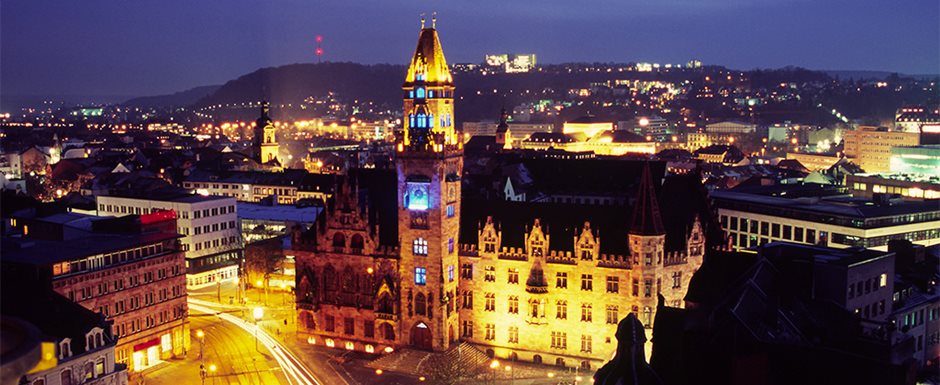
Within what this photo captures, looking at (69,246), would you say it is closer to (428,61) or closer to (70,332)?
(70,332)

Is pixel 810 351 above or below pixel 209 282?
above

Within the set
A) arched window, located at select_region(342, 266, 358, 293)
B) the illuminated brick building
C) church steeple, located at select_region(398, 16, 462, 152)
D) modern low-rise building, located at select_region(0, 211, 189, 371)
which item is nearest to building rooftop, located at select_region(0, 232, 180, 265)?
modern low-rise building, located at select_region(0, 211, 189, 371)

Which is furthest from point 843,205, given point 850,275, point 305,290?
point 305,290

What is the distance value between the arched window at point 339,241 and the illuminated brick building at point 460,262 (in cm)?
11

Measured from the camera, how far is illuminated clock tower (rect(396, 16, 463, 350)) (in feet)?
275

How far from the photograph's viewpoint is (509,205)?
88.1m

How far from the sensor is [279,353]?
3430 inches

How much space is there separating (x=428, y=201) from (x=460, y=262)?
746cm

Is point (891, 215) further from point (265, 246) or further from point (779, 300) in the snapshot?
point (265, 246)

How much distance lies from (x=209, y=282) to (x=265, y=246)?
492 inches

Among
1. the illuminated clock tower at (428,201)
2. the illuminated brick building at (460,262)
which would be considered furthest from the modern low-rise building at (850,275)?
the illuminated clock tower at (428,201)

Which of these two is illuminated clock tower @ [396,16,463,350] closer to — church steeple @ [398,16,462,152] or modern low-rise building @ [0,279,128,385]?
church steeple @ [398,16,462,152]

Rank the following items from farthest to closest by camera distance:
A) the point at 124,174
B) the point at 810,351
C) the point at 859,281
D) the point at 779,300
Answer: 1. the point at 124,174
2. the point at 859,281
3. the point at 779,300
4. the point at 810,351

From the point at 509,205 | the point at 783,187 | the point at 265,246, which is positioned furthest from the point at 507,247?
the point at 783,187
